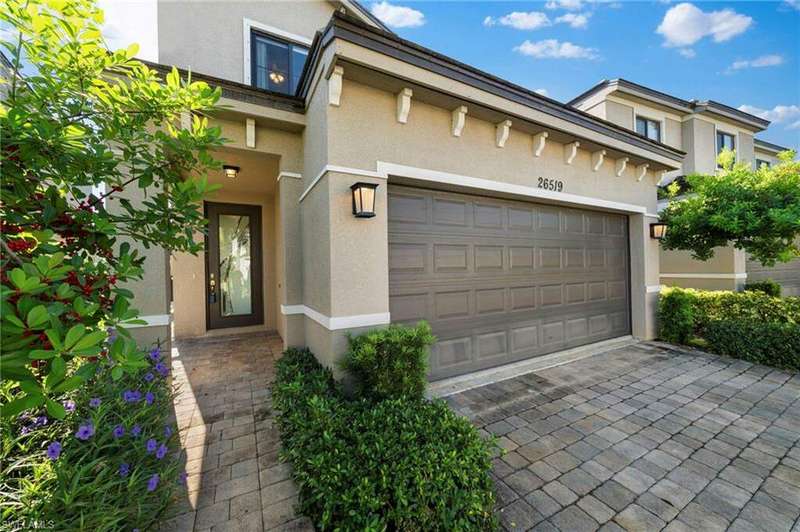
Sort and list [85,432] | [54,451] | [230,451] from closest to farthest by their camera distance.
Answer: [54,451], [85,432], [230,451]

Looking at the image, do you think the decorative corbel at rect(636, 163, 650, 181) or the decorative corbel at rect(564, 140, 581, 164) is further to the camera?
the decorative corbel at rect(636, 163, 650, 181)

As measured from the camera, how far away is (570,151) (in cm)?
512

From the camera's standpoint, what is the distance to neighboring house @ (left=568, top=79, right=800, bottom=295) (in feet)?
28.4

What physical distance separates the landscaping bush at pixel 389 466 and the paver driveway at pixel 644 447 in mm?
544

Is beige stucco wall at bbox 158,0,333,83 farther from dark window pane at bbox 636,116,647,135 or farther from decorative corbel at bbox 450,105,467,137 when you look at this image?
dark window pane at bbox 636,116,647,135

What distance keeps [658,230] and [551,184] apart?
326 cm

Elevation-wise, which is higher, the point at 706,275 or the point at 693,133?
the point at 693,133

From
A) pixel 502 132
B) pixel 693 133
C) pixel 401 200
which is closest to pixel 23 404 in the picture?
pixel 401 200

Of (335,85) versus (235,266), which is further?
(235,266)

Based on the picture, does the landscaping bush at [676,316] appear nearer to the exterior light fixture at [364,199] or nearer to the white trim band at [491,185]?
the white trim band at [491,185]

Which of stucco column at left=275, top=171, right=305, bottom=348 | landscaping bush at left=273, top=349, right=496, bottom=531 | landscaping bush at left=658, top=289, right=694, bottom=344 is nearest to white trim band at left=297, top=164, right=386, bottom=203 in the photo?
stucco column at left=275, top=171, right=305, bottom=348

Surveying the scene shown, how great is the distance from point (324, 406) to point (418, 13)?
637 centimetres

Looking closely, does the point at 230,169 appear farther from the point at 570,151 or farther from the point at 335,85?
the point at 570,151

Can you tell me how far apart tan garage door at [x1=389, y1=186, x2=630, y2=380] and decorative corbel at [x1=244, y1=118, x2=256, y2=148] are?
2121 millimetres
